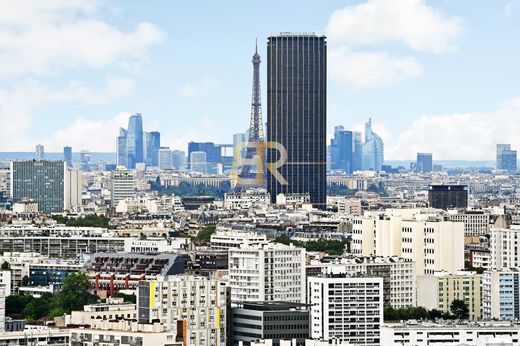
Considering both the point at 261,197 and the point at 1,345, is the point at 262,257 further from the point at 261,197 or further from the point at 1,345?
the point at 261,197

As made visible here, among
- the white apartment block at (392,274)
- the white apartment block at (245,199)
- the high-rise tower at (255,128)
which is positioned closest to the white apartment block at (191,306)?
the white apartment block at (392,274)

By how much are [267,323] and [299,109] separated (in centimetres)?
7114

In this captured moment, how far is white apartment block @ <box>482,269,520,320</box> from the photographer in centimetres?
4994

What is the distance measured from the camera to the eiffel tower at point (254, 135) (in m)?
119

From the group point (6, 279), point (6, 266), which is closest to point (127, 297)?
point (6, 279)

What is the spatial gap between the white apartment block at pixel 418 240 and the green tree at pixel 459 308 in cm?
509

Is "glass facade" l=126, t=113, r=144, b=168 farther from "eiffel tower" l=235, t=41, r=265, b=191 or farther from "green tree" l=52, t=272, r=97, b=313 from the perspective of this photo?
"green tree" l=52, t=272, r=97, b=313

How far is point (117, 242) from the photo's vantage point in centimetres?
7219

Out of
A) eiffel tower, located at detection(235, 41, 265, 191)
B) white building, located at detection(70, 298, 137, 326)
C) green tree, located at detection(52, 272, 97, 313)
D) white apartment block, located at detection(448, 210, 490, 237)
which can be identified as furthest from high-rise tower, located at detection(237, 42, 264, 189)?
white building, located at detection(70, 298, 137, 326)

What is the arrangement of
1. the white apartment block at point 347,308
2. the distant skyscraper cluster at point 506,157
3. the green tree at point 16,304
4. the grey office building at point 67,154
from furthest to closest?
the distant skyscraper cluster at point 506,157 < the grey office building at point 67,154 < the green tree at point 16,304 < the white apartment block at point 347,308

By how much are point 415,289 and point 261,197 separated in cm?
5843

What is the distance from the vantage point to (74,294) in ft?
176

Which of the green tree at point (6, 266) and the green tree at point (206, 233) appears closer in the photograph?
the green tree at point (6, 266)

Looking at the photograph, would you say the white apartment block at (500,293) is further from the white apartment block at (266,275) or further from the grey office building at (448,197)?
the grey office building at (448,197)
